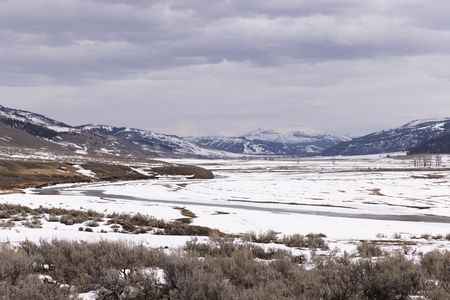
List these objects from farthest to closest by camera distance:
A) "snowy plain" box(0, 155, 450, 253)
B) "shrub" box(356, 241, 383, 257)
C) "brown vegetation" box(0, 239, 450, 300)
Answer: "snowy plain" box(0, 155, 450, 253) < "shrub" box(356, 241, 383, 257) < "brown vegetation" box(0, 239, 450, 300)

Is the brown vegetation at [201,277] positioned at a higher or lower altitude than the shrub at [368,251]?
higher

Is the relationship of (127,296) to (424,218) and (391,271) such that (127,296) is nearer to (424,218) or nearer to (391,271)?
(391,271)

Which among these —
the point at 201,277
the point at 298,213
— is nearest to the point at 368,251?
the point at 201,277

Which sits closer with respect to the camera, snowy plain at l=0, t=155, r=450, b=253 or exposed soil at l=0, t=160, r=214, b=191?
snowy plain at l=0, t=155, r=450, b=253

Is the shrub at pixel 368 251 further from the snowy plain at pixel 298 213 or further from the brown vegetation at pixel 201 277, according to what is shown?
the snowy plain at pixel 298 213

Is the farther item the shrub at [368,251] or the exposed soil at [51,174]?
the exposed soil at [51,174]

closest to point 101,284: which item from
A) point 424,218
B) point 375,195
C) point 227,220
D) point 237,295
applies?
point 237,295

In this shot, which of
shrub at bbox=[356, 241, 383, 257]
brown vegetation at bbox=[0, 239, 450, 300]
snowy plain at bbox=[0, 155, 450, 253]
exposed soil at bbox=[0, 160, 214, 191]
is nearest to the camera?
brown vegetation at bbox=[0, 239, 450, 300]

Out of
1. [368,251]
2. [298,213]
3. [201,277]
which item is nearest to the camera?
[201,277]

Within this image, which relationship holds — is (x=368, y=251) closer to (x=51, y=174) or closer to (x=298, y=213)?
(x=298, y=213)

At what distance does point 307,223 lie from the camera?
2552cm

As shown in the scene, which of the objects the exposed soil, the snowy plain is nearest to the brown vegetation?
the snowy plain

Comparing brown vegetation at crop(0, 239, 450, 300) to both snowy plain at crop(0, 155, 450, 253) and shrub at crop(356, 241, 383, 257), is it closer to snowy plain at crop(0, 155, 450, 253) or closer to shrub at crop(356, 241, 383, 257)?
shrub at crop(356, 241, 383, 257)

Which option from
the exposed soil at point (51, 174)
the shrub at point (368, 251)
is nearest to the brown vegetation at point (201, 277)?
the shrub at point (368, 251)
